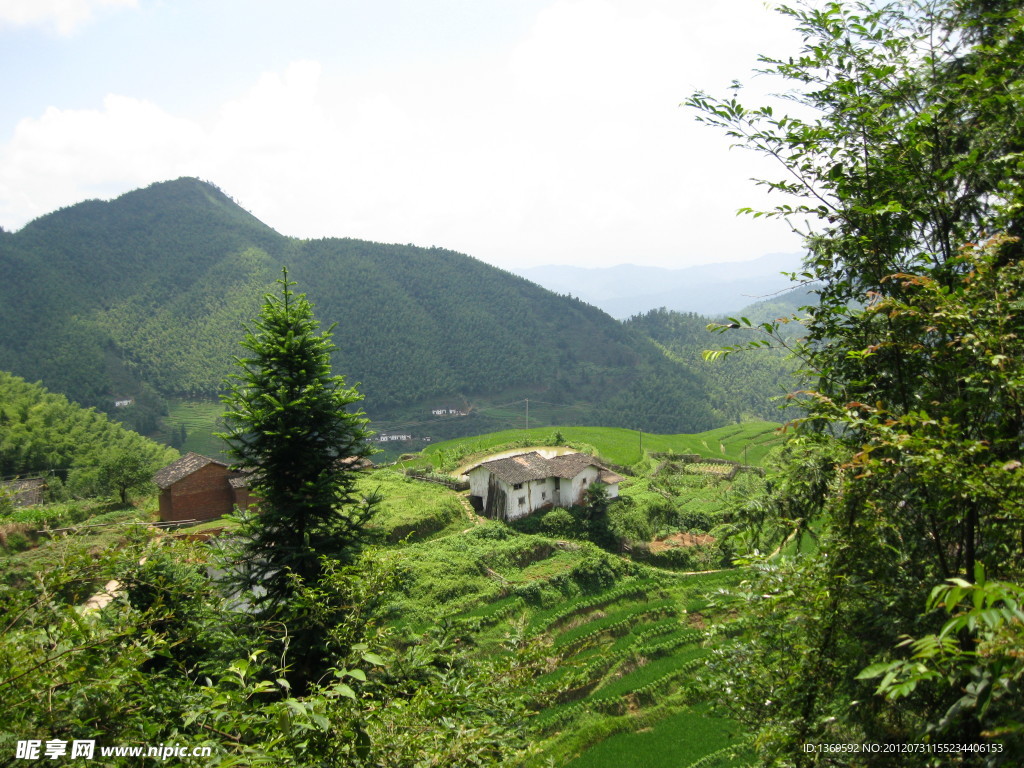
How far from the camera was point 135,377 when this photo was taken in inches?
3777

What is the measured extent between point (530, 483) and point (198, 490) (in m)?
16.7

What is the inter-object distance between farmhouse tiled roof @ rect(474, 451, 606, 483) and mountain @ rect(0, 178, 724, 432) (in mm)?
66615

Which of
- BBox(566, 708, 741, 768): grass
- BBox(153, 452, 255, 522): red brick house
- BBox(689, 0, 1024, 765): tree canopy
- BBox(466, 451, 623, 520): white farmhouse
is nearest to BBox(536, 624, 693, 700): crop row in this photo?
BBox(566, 708, 741, 768): grass

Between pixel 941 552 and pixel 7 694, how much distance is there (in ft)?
16.7

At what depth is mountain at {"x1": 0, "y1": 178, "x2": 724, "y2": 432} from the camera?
96562 mm

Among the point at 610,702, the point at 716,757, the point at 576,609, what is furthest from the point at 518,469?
the point at 716,757

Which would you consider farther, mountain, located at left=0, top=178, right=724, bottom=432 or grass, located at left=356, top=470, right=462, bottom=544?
mountain, located at left=0, top=178, right=724, bottom=432

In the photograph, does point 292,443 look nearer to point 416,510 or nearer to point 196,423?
point 416,510

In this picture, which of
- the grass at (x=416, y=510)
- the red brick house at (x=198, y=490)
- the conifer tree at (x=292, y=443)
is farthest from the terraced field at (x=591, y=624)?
→ the red brick house at (x=198, y=490)

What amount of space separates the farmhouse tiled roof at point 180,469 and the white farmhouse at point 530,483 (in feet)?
43.6

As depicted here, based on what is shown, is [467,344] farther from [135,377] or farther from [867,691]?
[867,691]

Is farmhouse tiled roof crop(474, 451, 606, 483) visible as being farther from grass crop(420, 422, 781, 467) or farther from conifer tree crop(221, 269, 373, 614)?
conifer tree crop(221, 269, 373, 614)

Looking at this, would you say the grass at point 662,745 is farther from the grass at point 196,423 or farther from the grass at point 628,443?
the grass at point 196,423

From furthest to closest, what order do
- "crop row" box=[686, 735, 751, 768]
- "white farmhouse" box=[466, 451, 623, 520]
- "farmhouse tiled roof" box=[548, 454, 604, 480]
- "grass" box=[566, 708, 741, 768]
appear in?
"farmhouse tiled roof" box=[548, 454, 604, 480] < "white farmhouse" box=[466, 451, 623, 520] < "grass" box=[566, 708, 741, 768] < "crop row" box=[686, 735, 751, 768]
